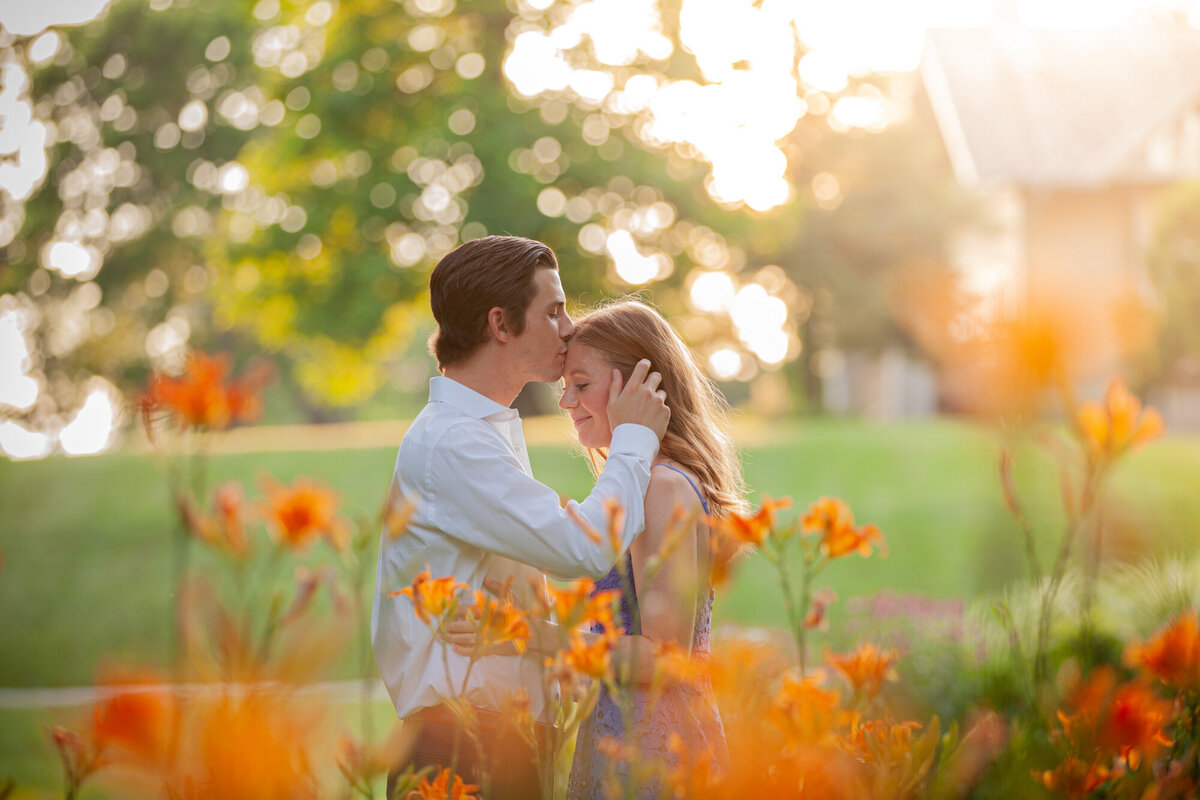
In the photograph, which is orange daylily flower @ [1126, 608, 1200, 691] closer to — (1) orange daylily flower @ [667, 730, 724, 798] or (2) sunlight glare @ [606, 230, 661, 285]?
(1) orange daylily flower @ [667, 730, 724, 798]

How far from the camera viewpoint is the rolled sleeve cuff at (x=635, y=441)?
6.56 feet

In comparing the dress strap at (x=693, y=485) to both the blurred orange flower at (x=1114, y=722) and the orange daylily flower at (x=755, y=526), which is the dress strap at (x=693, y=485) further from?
the blurred orange flower at (x=1114, y=722)

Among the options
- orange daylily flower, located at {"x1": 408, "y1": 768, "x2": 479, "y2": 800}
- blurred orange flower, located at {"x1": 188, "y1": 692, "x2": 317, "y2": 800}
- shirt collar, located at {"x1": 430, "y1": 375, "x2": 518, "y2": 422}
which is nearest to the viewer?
blurred orange flower, located at {"x1": 188, "y1": 692, "x2": 317, "y2": 800}

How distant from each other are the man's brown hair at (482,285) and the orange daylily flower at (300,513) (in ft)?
3.82

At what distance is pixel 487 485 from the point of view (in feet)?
6.65

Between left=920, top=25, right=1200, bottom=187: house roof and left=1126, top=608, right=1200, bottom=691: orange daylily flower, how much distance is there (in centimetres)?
1617

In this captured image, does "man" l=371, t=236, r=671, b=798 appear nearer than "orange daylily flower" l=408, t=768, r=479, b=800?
No

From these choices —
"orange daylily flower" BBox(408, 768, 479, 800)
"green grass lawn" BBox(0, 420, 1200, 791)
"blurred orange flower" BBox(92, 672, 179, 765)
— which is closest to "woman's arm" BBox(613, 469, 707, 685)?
"orange daylily flower" BBox(408, 768, 479, 800)

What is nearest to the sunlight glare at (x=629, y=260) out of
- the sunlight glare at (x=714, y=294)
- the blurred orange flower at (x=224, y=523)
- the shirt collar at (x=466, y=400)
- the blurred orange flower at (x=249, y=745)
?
the sunlight glare at (x=714, y=294)

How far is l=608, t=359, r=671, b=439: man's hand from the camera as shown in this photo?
6.86ft

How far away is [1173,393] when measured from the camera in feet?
52.3

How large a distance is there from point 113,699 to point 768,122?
13371 mm

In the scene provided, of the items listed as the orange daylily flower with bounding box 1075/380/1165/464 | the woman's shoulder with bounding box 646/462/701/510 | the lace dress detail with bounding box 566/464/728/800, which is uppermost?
the orange daylily flower with bounding box 1075/380/1165/464

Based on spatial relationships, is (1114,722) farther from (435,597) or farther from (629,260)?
(629,260)
